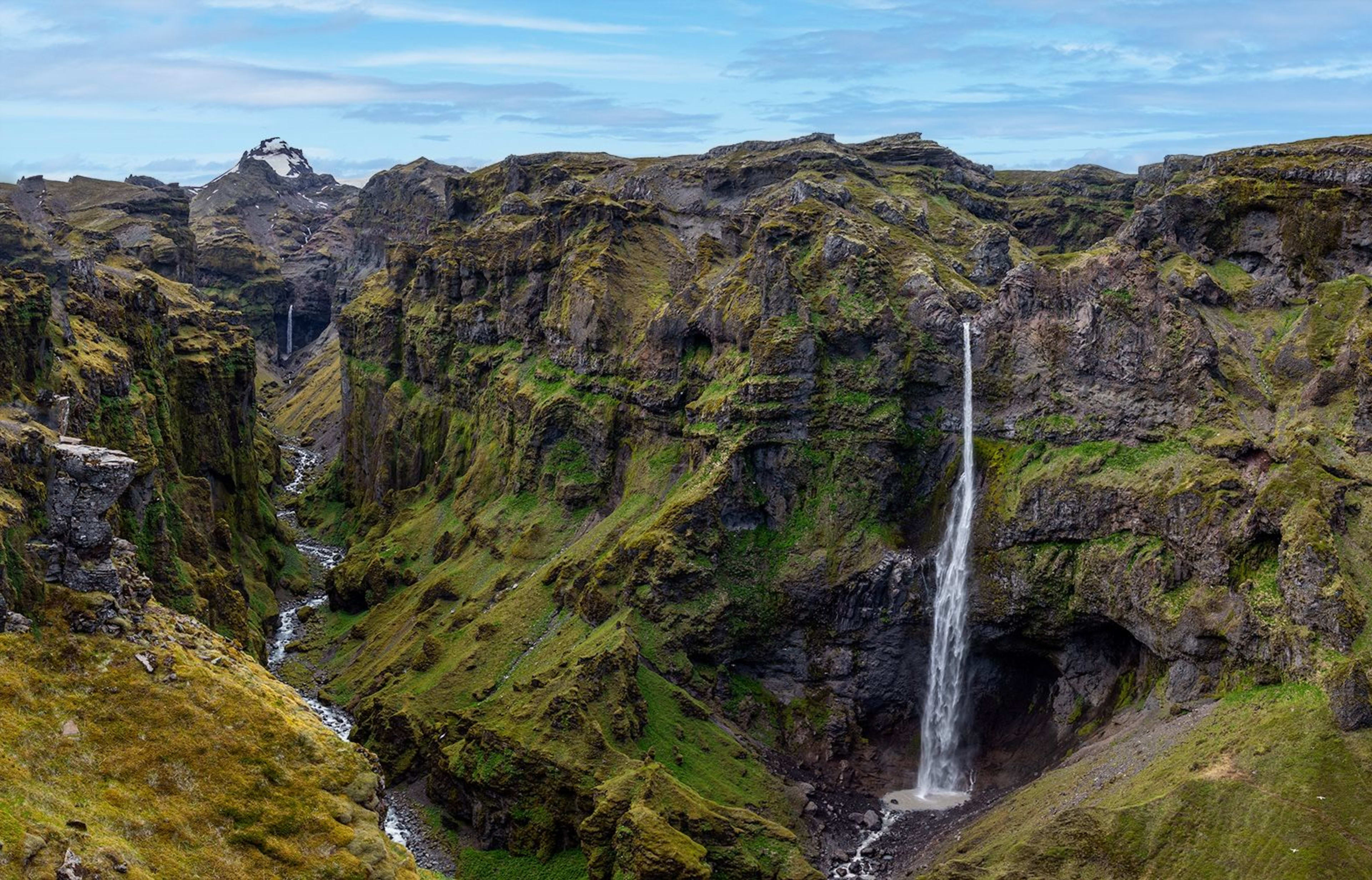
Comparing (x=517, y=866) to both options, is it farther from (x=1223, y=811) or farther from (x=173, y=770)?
(x=1223, y=811)

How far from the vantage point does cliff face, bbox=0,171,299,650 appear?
104m

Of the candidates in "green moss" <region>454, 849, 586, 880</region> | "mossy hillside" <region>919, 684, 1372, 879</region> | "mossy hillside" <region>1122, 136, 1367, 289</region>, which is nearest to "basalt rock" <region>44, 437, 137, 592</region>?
"green moss" <region>454, 849, 586, 880</region>

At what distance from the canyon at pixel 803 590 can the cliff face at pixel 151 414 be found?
0.70 m

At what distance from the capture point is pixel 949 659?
393 ft

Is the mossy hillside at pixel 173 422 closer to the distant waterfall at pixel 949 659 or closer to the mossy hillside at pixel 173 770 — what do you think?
the mossy hillside at pixel 173 770

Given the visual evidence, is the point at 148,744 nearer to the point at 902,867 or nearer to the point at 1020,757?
the point at 902,867

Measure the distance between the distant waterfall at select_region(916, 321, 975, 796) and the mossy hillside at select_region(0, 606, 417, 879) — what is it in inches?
2361

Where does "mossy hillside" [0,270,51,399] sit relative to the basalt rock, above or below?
above

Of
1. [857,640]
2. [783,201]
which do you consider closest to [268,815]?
[857,640]

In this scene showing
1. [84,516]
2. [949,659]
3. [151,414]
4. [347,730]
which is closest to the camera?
[84,516]

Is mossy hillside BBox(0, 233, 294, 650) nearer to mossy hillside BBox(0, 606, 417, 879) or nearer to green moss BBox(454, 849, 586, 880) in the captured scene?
mossy hillside BBox(0, 606, 417, 879)

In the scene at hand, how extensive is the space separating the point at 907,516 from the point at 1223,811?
162ft

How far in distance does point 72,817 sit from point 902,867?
65.2 meters

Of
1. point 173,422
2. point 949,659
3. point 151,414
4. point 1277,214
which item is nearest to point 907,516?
point 949,659
